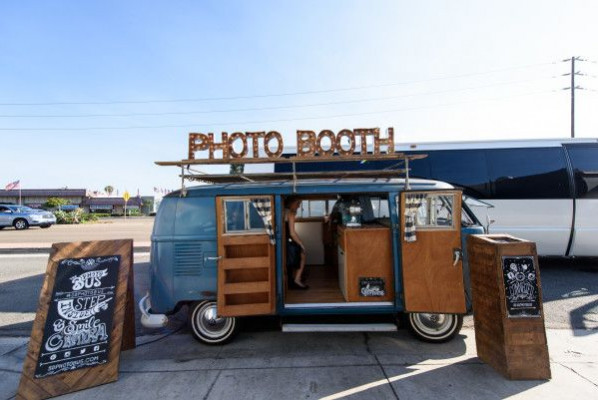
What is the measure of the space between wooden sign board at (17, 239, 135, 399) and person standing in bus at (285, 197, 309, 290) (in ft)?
8.20

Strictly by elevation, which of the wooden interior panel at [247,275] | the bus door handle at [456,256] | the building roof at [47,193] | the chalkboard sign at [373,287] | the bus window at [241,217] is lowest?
the chalkboard sign at [373,287]

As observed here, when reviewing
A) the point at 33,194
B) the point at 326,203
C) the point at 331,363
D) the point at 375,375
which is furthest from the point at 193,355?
the point at 33,194

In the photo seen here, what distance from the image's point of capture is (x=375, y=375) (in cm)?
355

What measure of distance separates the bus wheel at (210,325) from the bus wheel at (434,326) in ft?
8.10

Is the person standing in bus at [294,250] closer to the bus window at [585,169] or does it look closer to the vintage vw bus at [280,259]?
the vintage vw bus at [280,259]

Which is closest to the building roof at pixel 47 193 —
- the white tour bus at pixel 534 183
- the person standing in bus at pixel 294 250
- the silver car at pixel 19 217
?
the silver car at pixel 19 217

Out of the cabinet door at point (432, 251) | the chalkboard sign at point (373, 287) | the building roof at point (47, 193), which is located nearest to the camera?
the cabinet door at point (432, 251)

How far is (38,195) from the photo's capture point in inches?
2248

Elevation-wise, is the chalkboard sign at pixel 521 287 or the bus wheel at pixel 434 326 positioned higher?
the chalkboard sign at pixel 521 287

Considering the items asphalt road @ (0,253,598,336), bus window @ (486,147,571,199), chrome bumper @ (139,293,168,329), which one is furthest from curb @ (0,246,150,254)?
bus window @ (486,147,571,199)

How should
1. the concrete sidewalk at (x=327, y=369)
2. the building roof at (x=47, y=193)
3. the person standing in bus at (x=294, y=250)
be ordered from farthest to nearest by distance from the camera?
the building roof at (x=47, y=193) < the person standing in bus at (x=294, y=250) < the concrete sidewalk at (x=327, y=369)

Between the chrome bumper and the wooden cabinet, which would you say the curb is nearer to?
the chrome bumper

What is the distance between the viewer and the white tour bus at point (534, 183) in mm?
8109

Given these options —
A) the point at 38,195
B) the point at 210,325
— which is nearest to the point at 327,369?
the point at 210,325
